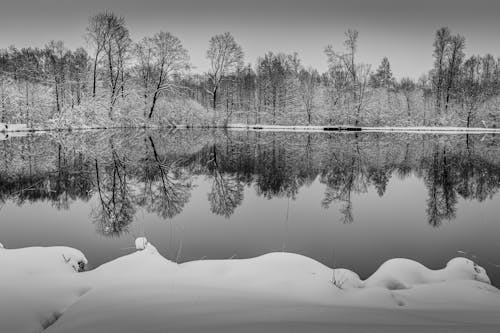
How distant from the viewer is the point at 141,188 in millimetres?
9578

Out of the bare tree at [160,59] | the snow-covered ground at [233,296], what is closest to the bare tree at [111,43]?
the bare tree at [160,59]

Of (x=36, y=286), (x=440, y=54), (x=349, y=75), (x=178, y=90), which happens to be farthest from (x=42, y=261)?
(x=440, y=54)

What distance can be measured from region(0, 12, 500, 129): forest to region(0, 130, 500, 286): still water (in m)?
28.9

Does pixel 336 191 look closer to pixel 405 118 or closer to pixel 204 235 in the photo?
pixel 204 235

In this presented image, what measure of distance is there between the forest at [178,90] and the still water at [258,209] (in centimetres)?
2887

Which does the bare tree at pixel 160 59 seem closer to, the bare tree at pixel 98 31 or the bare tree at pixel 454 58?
the bare tree at pixel 98 31

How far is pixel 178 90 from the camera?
4766 centimetres

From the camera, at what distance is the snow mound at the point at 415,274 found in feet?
13.5

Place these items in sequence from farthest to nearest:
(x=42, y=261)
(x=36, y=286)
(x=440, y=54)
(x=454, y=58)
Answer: (x=440, y=54) < (x=454, y=58) < (x=42, y=261) < (x=36, y=286)

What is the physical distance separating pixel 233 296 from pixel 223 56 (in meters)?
48.8

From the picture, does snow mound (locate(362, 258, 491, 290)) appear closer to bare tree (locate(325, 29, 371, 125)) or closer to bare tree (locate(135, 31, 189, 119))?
bare tree (locate(325, 29, 371, 125))

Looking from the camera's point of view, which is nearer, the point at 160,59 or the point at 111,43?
the point at 111,43

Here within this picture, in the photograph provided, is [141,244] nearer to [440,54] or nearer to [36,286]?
[36,286]

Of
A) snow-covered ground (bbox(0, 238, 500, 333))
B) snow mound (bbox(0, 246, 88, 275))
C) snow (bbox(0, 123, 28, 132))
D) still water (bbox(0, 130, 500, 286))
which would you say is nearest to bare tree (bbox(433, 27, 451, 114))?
still water (bbox(0, 130, 500, 286))
